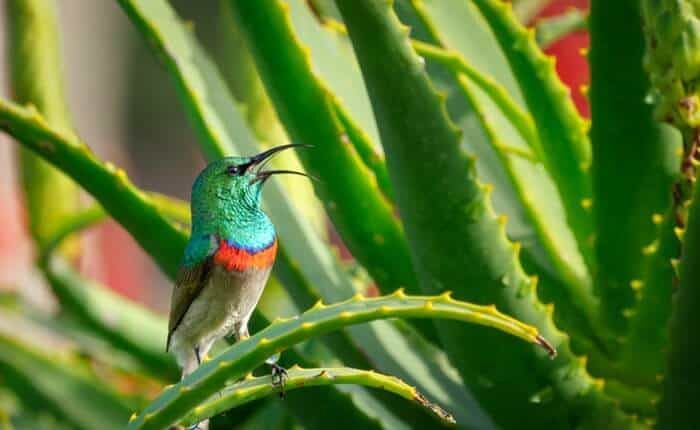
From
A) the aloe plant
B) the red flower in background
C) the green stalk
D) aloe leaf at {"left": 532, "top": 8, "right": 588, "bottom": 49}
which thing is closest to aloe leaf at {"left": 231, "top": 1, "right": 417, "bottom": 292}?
the aloe plant

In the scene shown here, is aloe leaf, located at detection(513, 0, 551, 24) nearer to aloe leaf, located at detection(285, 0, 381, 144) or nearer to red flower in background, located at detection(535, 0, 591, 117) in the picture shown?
aloe leaf, located at detection(285, 0, 381, 144)

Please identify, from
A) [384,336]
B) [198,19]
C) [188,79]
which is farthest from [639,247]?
[198,19]

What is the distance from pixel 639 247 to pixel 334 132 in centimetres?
31

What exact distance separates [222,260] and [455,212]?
0.82 ft

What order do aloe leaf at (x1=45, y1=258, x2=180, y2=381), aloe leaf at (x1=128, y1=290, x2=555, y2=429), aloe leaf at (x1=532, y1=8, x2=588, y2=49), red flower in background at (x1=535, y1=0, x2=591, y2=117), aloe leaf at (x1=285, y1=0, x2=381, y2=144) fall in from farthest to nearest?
red flower in background at (x1=535, y1=0, x2=591, y2=117), aloe leaf at (x1=45, y1=258, x2=180, y2=381), aloe leaf at (x1=532, y1=8, x2=588, y2=49), aloe leaf at (x1=285, y1=0, x2=381, y2=144), aloe leaf at (x1=128, y1=290, x2=555, y2=429)

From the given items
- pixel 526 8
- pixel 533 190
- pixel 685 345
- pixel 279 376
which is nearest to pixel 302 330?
pixel 279 376

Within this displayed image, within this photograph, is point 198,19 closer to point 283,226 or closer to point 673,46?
point 283,226

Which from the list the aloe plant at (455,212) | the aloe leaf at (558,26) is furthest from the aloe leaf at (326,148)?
the aloe leaf at (558,26)

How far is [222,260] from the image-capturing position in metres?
1.17

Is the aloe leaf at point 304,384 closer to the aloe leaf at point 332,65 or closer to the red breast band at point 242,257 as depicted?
the red breast band at point 242,257

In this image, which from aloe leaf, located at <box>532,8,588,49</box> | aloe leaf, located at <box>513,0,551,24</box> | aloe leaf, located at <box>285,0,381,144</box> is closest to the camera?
aloe leaf, located at <box>285,0,381,144</box>

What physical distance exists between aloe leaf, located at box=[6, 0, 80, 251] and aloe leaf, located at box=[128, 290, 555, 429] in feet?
2.90

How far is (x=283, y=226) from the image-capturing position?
4.23 ft

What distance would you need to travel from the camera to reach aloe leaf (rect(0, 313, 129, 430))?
1.65 metres
